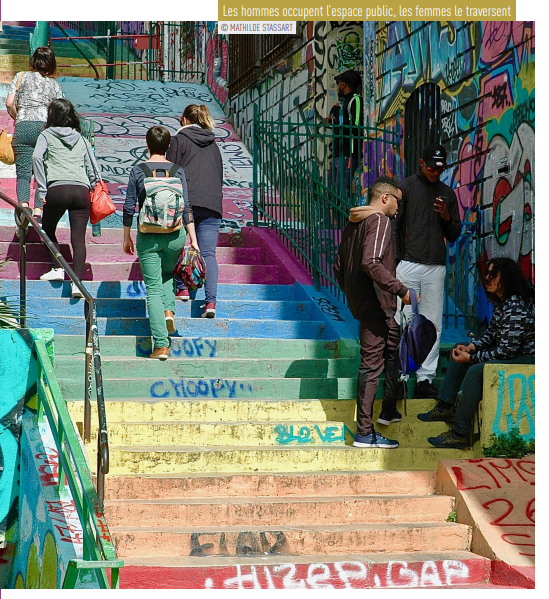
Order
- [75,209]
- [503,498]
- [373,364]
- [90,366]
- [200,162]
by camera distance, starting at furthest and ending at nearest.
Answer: [200,162] < [75,209] < [373,364] < [90,366] < [503,498]

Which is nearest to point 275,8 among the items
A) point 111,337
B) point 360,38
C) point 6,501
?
point 111,337

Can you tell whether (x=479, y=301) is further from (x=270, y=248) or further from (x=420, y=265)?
(x=270, y=248)

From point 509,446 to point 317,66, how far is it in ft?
25.4

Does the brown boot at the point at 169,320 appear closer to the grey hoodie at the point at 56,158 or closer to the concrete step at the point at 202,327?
the concrete step at the point at 202,327

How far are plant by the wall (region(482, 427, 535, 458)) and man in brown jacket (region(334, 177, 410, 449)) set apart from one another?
0.70m

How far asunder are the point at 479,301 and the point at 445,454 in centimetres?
249

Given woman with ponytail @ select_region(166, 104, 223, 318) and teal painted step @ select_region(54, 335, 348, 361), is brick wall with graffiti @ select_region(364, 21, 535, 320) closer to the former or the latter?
teal painted step @ select_region(54, 335, 348, 361)

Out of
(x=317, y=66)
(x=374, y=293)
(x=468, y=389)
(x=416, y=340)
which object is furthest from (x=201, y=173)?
(x=317, y=66)

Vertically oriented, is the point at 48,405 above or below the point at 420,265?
below

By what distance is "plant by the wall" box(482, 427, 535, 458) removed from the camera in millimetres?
6906

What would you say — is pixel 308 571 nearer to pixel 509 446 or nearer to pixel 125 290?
pixel 509 446

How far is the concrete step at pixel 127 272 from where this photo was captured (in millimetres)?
9070

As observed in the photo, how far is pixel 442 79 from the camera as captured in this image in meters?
10.2

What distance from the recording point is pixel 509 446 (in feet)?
22.7
